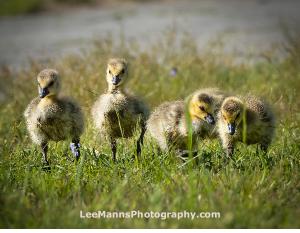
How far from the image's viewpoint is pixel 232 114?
15.4ft

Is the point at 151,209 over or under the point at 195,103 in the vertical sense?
under

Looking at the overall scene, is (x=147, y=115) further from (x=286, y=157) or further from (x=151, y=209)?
(x=151, y=209)

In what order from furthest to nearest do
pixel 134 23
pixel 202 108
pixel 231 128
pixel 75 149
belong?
pixel 134 23 → pixel 75 149 → pixel 202 108 → pixel 231 128

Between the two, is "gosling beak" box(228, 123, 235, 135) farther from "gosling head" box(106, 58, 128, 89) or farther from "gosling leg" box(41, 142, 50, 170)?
"gosling leg" box(41, 142, 50, 170)

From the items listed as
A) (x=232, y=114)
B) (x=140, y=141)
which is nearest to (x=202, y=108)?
(x=232, y=114)

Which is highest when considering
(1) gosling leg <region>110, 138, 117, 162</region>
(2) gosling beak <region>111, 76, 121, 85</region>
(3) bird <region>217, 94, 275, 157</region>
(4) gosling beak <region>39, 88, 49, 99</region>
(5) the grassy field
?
(2) gosling beak <region>111, 76, 121, 85</region>

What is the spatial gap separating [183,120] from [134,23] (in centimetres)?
1027

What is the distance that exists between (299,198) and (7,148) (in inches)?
85.7

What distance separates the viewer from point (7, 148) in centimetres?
493

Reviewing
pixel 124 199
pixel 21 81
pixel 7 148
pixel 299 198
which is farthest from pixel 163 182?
pixel 21 81

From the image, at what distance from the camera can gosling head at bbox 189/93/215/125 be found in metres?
4.79

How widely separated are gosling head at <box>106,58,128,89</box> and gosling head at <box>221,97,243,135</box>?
0.94 metres

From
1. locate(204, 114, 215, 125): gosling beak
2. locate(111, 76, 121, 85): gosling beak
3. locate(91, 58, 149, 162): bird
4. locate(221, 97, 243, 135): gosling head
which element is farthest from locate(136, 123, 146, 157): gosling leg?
locate(221, 97, 243, 135): gosling head

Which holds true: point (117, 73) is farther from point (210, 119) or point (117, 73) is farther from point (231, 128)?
point (231, 128)
